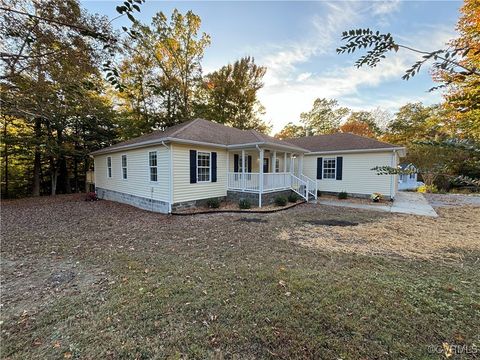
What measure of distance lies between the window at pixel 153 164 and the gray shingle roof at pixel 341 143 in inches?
374

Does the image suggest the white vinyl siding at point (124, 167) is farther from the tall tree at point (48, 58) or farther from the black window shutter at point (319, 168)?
the black window shutter at point (319, 168)

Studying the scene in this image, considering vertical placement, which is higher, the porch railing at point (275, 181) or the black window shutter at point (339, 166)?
the black window shutter at point (339, 166)

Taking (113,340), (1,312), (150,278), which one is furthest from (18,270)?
(113,340)

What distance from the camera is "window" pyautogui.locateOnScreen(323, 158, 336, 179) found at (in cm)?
1347

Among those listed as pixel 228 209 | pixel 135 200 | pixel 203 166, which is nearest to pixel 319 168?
pixel 228 209

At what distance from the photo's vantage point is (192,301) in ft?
10.1

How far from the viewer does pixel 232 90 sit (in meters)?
20.7

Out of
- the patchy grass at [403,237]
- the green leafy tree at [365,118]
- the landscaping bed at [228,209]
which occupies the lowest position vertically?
the patchy grass at [403,237]

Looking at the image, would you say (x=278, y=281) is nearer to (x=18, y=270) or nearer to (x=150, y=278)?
(x=150, y=278)

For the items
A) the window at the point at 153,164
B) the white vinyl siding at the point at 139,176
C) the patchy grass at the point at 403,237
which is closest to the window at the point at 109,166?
the white vinyl siding at the point at 139,176

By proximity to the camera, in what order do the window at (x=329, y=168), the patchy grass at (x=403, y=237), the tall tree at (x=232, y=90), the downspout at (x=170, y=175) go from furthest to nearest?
Result: the tall tree at (x=232, y=90) < the window at (x=329, y=168) < the downspout at (x=170, y=175) < the patchy grass at (x=403, y=237)

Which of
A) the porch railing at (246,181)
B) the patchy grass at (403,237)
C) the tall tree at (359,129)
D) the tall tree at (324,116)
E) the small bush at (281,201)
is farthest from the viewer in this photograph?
the tall tree at (324,116)

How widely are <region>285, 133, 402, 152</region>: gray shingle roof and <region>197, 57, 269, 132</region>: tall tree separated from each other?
7.84 meters

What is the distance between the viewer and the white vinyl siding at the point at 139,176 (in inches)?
350
